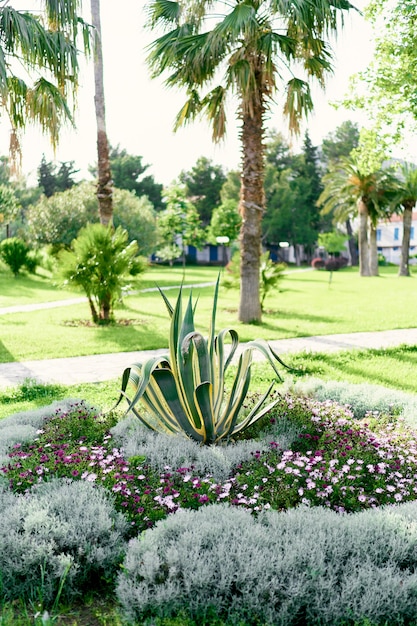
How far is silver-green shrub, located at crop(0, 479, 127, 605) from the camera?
2896 mm

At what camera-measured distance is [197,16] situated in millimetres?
12312

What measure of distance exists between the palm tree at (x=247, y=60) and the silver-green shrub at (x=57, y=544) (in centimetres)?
942

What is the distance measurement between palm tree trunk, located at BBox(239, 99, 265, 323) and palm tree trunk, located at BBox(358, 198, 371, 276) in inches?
1049

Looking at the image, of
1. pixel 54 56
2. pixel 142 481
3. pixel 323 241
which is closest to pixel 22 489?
pixel 142 481

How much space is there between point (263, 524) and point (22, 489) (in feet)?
5.00

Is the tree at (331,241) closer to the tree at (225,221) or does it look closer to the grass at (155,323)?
the tree at (225,221)

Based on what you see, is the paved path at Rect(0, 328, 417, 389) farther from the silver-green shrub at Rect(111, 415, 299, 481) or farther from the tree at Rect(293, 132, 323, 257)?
the tree at Rect(293, 132, 323, 257)

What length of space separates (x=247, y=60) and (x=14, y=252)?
1851 centimetres

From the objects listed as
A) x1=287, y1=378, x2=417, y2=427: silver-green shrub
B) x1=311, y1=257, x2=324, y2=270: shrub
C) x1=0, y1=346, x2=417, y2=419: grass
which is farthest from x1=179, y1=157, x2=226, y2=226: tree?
x1=287, y1=378, x2=417, y2=427: silver-green shrub

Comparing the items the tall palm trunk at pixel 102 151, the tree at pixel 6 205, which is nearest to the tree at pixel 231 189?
the tree at pixel 6 205

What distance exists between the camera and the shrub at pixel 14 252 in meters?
27.1

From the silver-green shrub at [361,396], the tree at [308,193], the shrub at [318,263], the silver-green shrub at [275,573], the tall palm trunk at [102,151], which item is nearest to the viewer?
the silver-green shrub at [275,573]

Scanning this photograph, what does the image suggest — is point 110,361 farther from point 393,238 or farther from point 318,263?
point 393,238

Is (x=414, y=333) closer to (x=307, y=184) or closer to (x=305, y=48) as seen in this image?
(x=305, y=48)
